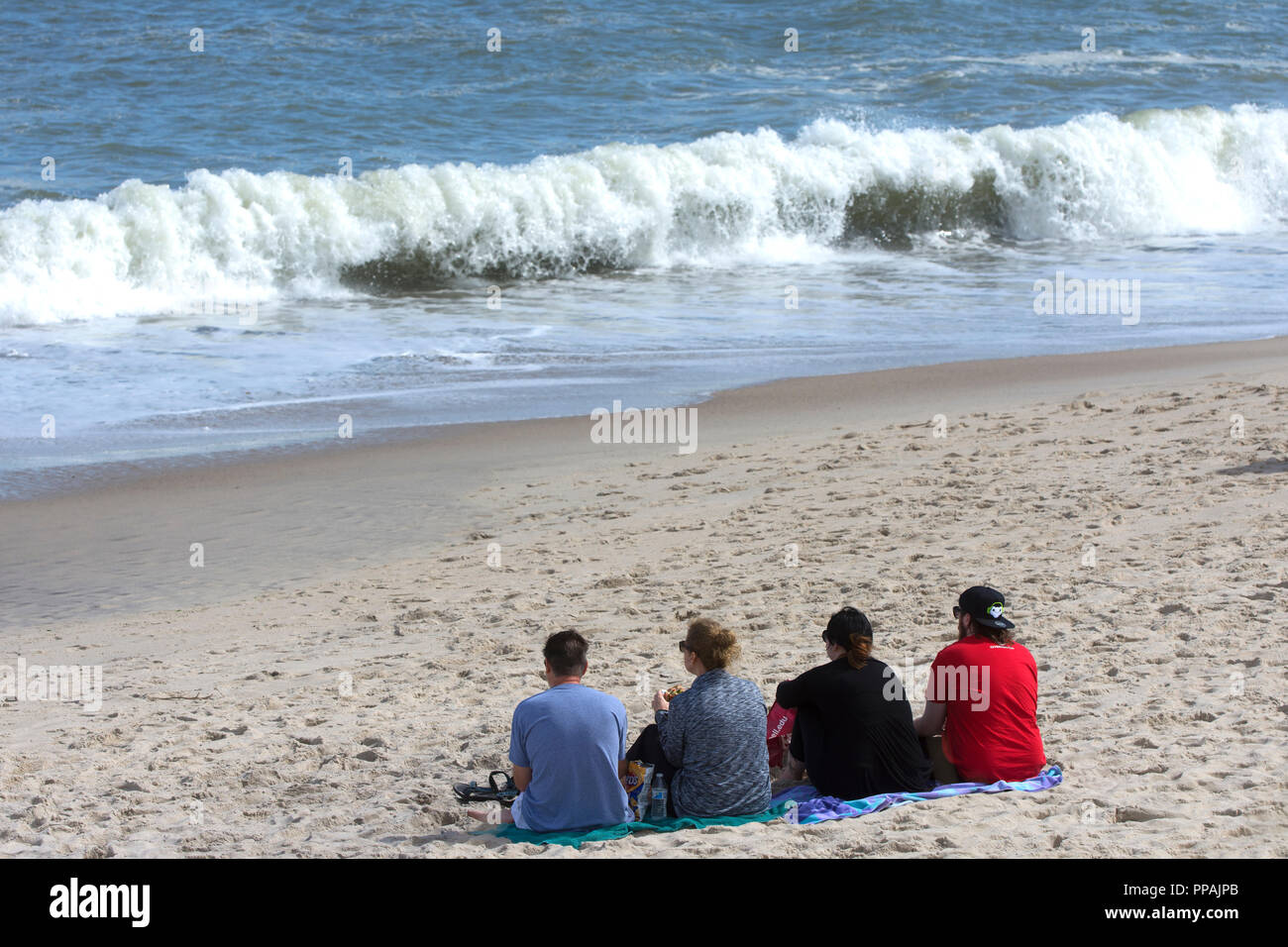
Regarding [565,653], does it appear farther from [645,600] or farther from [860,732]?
[645,600]

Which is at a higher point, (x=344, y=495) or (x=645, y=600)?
(x=344, y=495)

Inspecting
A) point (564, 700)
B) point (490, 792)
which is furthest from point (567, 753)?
point (490, 792)

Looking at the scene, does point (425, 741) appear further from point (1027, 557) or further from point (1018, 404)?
point (1018, 404)

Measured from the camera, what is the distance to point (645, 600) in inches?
300

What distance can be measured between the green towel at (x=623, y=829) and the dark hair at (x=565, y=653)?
0.58 m

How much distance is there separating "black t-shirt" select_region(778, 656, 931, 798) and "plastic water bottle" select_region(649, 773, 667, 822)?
579 millimetres

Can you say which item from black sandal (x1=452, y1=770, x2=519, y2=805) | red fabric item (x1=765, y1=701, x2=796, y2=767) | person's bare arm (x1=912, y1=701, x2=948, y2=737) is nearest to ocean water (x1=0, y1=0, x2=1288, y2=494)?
black sandal (x1=452, y1=770, x2=519, y2=805)

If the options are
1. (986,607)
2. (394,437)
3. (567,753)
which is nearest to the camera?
(567,753)

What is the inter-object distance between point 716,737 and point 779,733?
0.54 metres

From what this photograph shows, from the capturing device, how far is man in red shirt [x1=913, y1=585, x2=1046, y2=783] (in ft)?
16.9

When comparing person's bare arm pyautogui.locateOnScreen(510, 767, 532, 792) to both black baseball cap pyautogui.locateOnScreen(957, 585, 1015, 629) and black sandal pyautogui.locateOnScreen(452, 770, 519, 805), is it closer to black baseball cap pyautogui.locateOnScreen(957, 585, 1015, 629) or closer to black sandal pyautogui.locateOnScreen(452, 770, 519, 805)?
black sandal pyautogui.locateOnScreen(452, 770, 519, 805)

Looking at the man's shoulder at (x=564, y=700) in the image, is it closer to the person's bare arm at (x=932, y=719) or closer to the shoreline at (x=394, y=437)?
the person's bare arm at (x=932, y=719)

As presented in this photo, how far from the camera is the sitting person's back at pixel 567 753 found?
4977 millimetres

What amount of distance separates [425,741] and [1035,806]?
2.59 m
